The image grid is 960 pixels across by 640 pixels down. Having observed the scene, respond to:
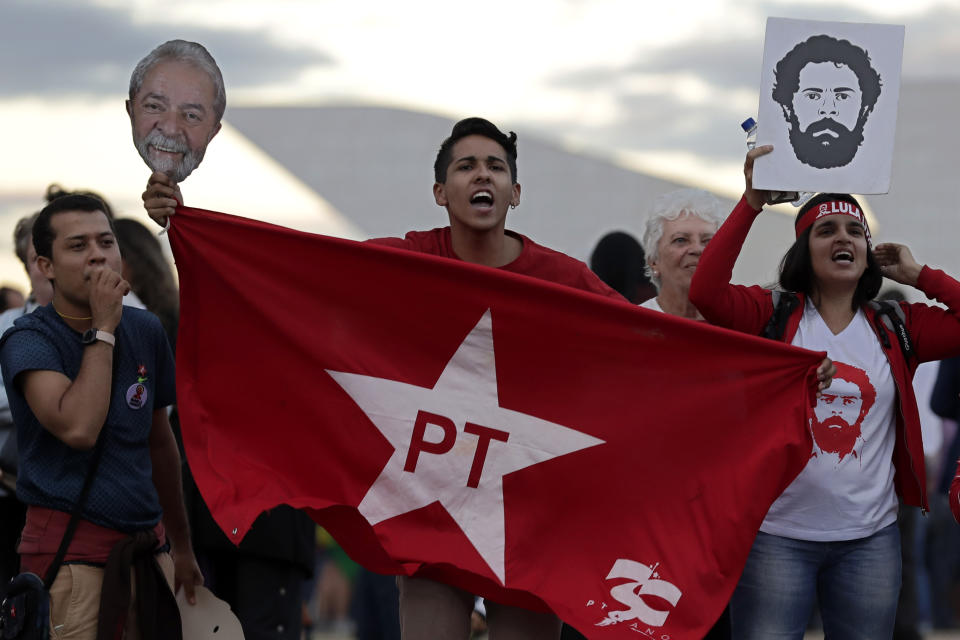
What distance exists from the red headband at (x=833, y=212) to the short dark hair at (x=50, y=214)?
2314 millimetres

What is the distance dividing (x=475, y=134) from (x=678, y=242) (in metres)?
1.07

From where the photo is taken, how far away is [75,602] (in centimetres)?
429

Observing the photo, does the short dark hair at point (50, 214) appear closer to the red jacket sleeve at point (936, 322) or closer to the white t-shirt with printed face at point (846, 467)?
the white t-shirt with printed face at point (846, 467)

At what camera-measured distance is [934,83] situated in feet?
52.3

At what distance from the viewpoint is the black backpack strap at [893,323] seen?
468 centimetres

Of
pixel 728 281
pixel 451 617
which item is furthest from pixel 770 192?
pixel 451 617

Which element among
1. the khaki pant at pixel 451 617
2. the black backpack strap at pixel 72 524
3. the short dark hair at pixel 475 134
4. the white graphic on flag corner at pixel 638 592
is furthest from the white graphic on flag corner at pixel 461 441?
the black backpack strap at pixel 72 524

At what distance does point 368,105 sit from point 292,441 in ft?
42.1

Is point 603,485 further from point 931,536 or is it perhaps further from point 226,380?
point 931,536

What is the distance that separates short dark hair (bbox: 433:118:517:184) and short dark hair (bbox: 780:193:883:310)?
0.99m

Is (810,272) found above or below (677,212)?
below

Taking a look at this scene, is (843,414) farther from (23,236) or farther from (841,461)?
(23,236)

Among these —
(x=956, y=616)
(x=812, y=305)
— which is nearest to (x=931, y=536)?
(x=956, y=616)

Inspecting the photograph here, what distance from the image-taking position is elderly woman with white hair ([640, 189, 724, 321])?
17.5 feet
